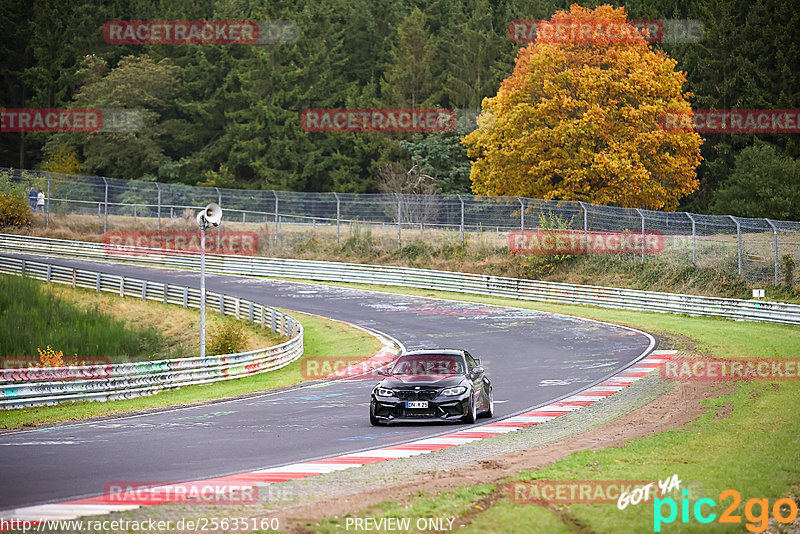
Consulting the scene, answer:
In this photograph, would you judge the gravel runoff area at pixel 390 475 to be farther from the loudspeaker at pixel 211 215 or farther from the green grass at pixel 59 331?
the green grass at pixel 59 331

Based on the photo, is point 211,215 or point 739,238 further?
point 739,238

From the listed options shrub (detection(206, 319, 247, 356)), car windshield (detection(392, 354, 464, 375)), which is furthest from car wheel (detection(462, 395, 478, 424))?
shrub (detection(206, 319, 247, 356))

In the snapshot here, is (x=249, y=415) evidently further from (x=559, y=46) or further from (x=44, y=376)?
(x=559, y=46)

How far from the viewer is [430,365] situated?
17844 mm

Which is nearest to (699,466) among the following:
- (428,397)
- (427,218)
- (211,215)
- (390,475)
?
(390,475)

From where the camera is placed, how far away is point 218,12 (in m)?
88.9

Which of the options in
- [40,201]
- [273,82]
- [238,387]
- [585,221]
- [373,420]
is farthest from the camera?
[273,82]

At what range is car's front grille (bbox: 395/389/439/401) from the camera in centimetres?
1684

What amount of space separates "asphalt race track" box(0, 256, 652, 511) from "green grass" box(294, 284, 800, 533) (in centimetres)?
359

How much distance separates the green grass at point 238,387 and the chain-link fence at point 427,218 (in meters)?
14.4

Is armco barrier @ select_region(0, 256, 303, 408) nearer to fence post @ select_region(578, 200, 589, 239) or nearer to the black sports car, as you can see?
the black sports car

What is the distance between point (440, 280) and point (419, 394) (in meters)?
32.6

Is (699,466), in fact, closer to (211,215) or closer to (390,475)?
(390,475)

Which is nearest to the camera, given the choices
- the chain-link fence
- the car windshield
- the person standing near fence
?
the car windshield
